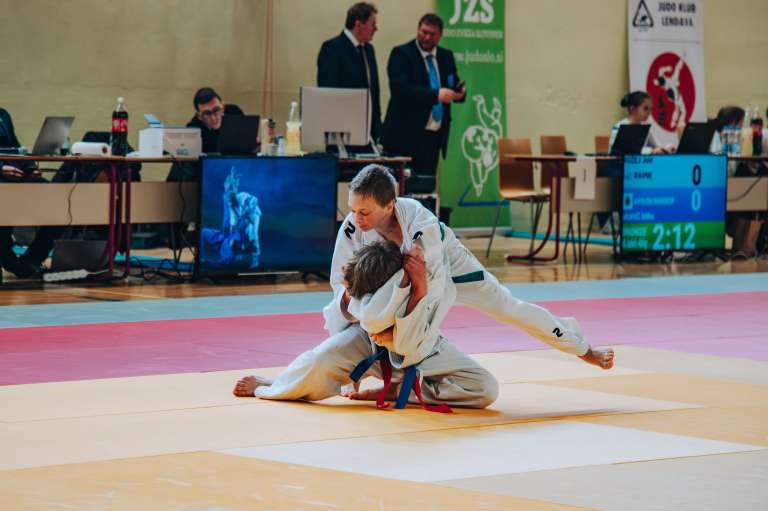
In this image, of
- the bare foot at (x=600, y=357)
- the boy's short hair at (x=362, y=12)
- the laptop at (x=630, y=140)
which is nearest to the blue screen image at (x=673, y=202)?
the laptop at (x=630, y=140)

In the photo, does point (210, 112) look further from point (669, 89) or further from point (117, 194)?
point (669, 89)

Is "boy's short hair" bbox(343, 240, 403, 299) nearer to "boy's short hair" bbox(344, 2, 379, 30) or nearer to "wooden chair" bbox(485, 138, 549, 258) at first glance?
"boy's short hair" bbox(344, 2, 379, 30)

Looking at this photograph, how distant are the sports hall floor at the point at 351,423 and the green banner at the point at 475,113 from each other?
226 inches

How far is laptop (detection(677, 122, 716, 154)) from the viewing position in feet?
38.5

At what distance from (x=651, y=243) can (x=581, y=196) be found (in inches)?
33.0

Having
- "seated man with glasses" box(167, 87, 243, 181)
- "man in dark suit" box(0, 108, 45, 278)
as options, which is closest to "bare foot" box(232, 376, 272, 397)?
"man in dark suit" box(0, 108, 45, 278)

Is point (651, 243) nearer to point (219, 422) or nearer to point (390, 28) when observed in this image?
point (390, 28)

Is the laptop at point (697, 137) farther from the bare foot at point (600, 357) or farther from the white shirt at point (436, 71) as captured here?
the bare foot at point (600, 357)

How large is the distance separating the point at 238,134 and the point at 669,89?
7361 millimetres

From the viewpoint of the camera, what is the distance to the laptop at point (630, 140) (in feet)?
36.8

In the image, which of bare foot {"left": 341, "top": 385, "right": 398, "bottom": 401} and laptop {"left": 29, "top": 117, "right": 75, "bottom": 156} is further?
laptop {"left": 29, "top": 117, "right": 75, "bottom": 156}

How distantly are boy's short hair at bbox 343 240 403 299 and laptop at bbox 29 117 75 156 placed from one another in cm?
487

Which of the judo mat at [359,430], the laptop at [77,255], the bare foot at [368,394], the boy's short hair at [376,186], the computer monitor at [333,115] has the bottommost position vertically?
the judo mat at [359,430]

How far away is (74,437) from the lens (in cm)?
429
